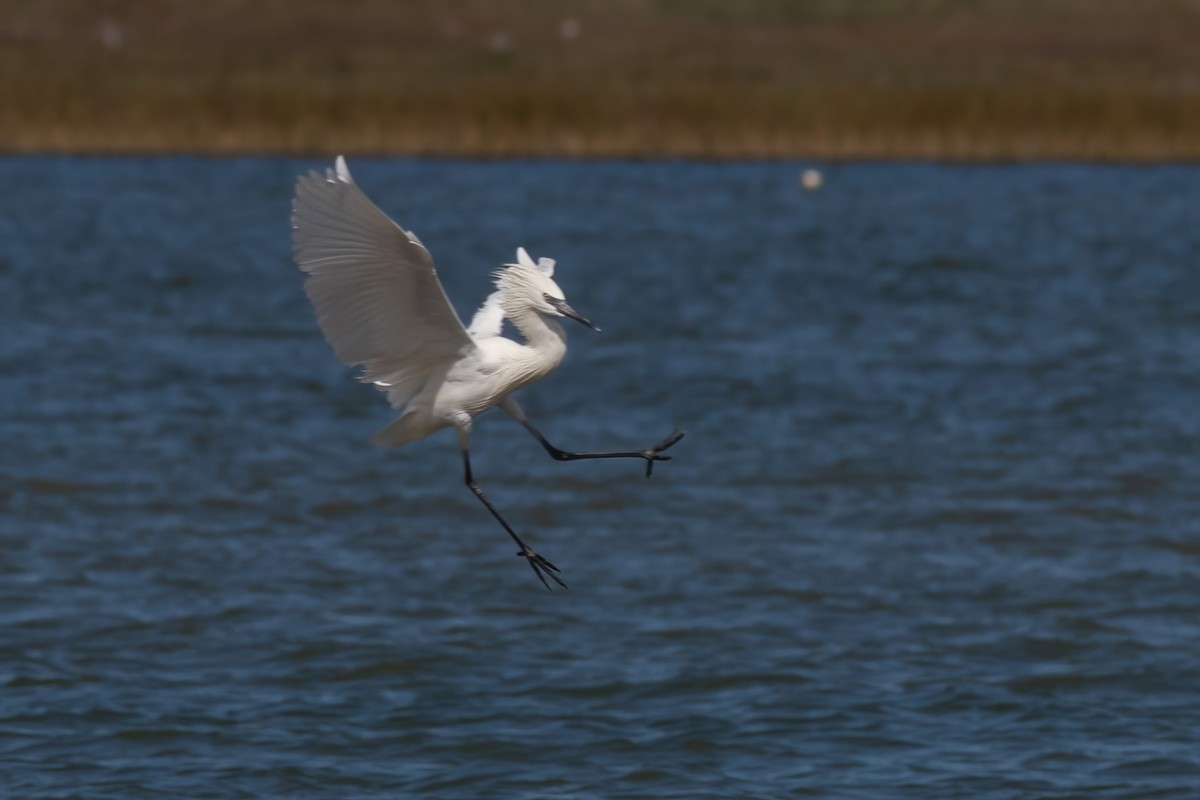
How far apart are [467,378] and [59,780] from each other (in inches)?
84.3

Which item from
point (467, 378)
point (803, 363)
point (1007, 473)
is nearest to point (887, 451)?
point (1007, 473)

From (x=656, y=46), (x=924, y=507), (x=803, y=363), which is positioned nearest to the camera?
(x=924, y=507)

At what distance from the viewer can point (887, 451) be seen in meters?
11.6

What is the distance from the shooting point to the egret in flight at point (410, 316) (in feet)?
18.1

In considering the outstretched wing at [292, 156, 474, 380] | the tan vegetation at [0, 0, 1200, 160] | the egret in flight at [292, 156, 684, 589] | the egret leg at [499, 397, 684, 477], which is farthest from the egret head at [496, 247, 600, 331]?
the tan vegetation at [0, 0, 1200, 160]

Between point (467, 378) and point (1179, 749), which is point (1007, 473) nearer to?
point (1179, 749)

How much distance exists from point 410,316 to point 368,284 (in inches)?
7.6

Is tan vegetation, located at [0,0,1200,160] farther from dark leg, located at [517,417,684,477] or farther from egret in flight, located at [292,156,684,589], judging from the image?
egret in flight, located at [292,156,684,589]

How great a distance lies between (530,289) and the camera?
6.04 metres

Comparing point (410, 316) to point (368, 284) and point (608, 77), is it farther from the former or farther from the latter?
point (608, 77)

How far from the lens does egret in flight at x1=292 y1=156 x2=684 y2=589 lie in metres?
5.50

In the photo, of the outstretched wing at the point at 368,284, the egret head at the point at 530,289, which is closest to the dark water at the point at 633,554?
the outstretched wing at the point at 368,284

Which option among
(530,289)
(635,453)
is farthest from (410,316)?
(635,453)

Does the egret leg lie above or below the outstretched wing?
below
